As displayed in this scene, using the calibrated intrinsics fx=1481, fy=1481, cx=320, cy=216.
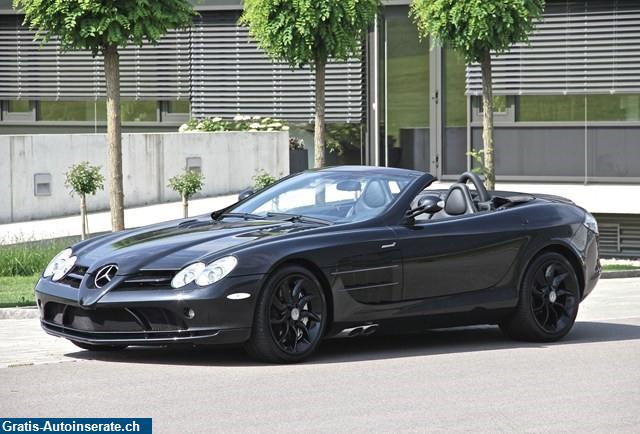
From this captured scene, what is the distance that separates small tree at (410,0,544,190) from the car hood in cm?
971

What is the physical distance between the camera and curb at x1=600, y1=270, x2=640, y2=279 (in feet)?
59.1

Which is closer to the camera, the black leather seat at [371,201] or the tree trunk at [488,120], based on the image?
the black leather seat at [371,201]

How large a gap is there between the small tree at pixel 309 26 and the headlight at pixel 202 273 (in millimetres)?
10036

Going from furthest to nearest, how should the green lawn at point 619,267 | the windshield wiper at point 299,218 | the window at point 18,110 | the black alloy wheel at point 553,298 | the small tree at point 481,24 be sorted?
the window at point 18,110
the small tree at point 481,24
the green lawn at point 619,267
the black alloy wheel at point 553,298
the windshield wiper at point 299,218

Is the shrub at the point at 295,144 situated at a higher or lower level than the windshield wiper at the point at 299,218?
higher

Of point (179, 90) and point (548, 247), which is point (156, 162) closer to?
point (179, 90)

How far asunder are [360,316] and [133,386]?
1918 millimetres

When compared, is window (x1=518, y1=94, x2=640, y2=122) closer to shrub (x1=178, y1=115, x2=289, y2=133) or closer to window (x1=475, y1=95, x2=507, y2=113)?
window (x1=475, y1=95, x2=507, y2=113)

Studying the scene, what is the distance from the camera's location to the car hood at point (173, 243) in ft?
30.3

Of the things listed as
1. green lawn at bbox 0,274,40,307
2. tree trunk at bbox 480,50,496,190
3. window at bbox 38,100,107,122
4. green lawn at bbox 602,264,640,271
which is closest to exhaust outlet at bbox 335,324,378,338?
green lawn at bbox 0,274,40,307

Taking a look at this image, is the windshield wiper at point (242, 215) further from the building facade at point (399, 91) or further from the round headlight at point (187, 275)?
the building facade at point (399, 91)

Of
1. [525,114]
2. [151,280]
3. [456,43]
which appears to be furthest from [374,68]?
[151,280]

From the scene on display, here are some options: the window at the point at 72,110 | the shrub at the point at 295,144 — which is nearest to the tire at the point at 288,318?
the shrub at the point at 295,144

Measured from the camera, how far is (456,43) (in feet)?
64.7
